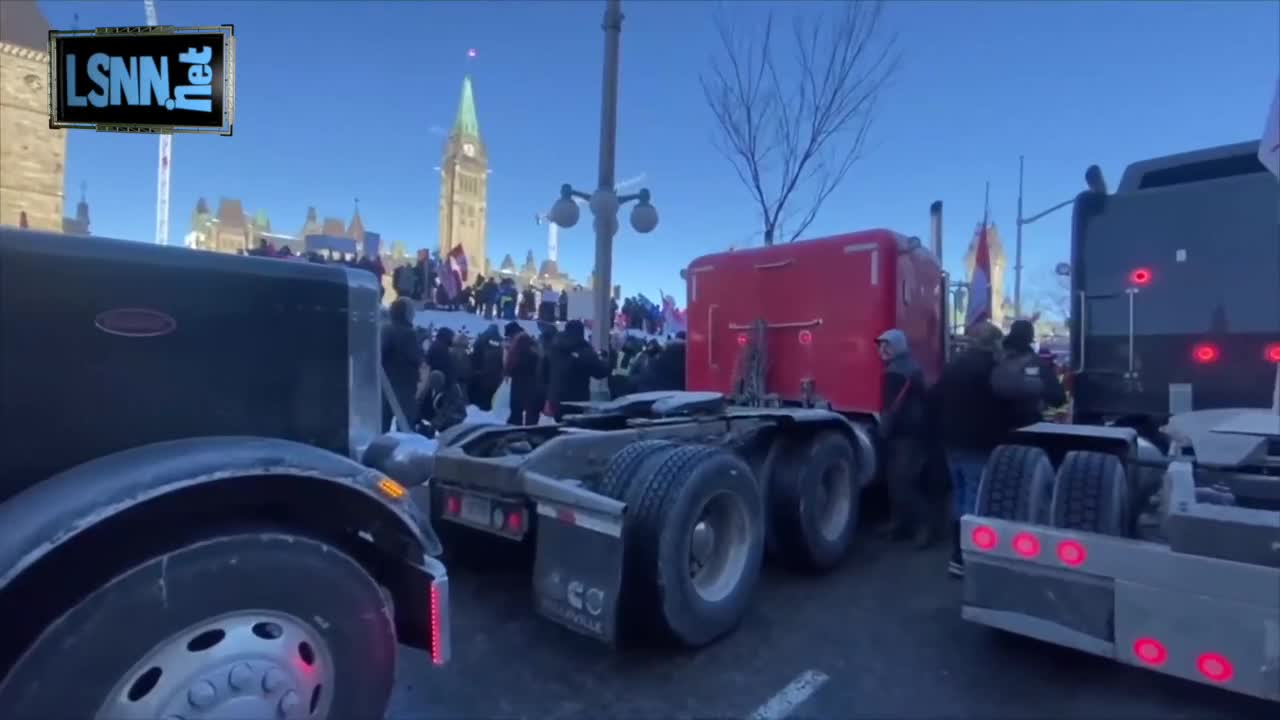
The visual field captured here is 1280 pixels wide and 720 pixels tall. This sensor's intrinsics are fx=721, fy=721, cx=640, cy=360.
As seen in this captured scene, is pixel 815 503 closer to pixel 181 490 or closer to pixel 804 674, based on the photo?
pixel 804 674

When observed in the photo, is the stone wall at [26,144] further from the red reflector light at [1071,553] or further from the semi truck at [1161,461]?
the red reflector light at [1071,553]

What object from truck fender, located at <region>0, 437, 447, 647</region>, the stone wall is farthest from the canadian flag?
the stone wall

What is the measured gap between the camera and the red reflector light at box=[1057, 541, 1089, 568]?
314cm

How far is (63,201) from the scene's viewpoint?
57.2m

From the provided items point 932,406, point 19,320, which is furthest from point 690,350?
point 19,320

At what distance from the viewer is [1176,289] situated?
18.5ft

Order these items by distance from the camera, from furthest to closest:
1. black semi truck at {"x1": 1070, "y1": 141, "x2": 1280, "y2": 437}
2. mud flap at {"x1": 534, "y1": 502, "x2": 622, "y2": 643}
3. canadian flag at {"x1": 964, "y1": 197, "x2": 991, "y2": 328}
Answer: canadian flag at {"x1": 964, "y1": 197, "x2": 991, "y2": 328} → black semi truck at {"x1": 1070, "y1": 141, "x2": 1280, "y2": 437} → mud flap at {"x1": 534, "y1": 502, "x2": 622, "y2": 643}

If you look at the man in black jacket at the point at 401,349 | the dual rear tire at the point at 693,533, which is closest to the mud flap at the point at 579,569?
the dual rear tire at the point at 693,533

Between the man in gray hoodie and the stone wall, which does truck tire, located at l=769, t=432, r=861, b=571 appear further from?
the stone wall

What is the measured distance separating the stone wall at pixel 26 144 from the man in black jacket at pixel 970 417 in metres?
66.3

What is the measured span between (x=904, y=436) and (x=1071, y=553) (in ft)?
9.36

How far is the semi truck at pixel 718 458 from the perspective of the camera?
3.64 m

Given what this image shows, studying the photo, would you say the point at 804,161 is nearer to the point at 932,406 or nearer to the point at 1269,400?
the point at 932,406

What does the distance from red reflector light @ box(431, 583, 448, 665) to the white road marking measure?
155 cm
